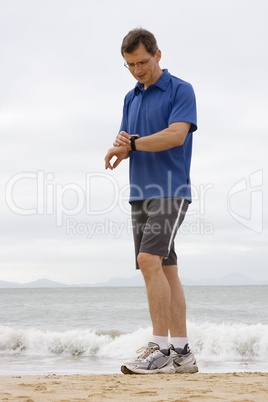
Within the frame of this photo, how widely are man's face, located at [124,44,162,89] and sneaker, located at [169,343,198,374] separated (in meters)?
1.75

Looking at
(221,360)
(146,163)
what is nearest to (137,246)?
(146,163)

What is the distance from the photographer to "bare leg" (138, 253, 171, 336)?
3072 millimetres

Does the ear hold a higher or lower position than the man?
higher

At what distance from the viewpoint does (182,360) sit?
10.7 ft

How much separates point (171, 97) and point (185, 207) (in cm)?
72

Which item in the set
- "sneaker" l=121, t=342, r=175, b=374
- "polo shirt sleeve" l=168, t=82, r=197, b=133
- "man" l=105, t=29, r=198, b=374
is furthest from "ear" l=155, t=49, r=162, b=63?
"sneaker" l=121, t=342, r=175, b=374

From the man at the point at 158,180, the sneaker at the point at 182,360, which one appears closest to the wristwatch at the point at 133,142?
the man at the point at 158,180

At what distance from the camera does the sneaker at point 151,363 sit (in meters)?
3.00

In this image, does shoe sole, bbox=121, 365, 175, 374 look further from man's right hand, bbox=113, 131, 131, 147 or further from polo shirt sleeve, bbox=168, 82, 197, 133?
polo shirt sleeve, bbox=168, 82, 197, 133

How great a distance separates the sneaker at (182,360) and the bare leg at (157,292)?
0.28 meters

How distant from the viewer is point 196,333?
9133 mm

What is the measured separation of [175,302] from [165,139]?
3.49ft

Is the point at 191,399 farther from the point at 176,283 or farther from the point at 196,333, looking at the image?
the point at 196,333

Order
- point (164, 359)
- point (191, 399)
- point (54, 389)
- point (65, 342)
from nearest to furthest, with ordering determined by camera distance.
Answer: point (191, 399), point (54, 389), point (164, 359), point (65, 342)
